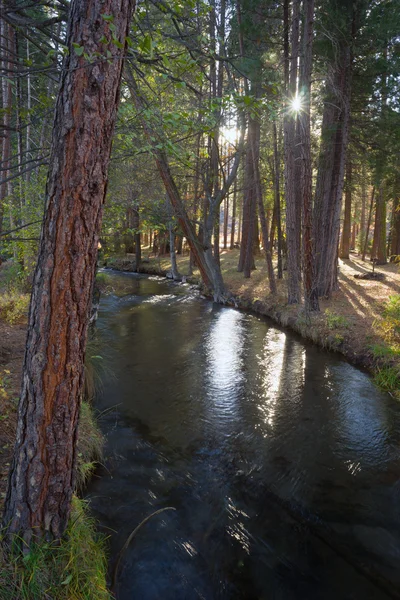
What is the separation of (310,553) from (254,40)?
15304 millimetres

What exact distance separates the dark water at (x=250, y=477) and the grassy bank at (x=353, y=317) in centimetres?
46

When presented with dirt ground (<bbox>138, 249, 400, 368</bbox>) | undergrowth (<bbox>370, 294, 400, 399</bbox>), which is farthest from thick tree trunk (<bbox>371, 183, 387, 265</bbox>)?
undergrowth (<bbox>370, 294, 400, 399</bbox>)

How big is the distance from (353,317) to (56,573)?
9911 mm

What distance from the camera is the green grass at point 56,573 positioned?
2357 mm

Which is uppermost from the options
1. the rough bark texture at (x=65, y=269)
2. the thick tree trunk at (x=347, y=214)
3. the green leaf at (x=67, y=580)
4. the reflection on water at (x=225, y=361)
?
the thick tree trunk at (x=347, y=214)

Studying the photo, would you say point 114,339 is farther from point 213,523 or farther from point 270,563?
point 270,563

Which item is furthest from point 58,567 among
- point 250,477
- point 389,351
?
point 389,351

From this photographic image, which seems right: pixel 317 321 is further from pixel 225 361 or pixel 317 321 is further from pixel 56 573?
pixel 56 573

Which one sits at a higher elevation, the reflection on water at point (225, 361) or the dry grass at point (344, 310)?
the dry grass at point (344, 310)

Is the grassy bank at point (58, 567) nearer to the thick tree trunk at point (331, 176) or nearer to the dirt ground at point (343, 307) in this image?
the dirt ground at point (343, 307)

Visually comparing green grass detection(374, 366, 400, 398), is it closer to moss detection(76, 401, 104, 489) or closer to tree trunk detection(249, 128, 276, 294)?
moss detection(76, 401, 104, 489)

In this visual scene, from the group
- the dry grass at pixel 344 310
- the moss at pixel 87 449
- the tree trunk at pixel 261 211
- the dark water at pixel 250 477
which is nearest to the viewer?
the dark water at pixel 250 477

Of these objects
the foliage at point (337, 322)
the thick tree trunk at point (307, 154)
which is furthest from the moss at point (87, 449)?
the thick tree trunk at point (307, 154)

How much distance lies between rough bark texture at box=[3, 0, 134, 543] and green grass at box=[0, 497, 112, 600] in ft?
0.52
